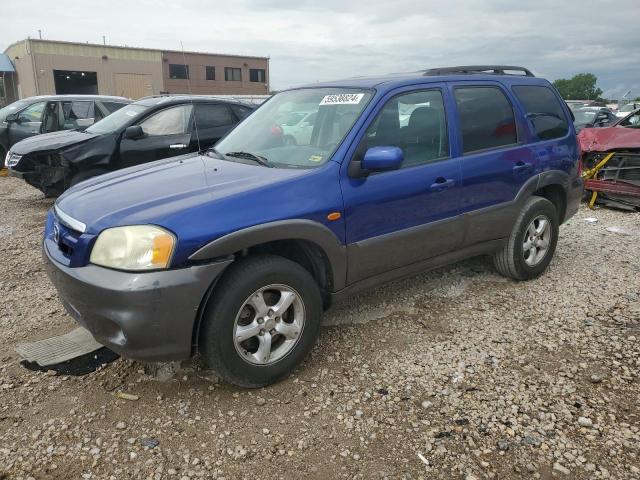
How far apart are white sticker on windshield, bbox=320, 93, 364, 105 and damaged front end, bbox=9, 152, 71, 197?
4638 mm

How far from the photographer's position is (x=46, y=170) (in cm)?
698

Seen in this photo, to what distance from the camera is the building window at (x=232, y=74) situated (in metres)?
47.1

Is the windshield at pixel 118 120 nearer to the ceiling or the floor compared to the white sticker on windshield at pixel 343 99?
nearer to the floor

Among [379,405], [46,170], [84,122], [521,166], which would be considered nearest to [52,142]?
[46,170]

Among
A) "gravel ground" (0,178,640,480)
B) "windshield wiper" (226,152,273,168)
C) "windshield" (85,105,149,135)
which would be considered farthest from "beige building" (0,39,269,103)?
"gravel ground" (0,178,640,480)

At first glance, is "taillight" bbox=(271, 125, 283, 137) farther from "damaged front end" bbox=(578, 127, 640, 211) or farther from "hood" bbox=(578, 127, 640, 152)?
"damaged front end" bbox=(578, 127, 640, 211)

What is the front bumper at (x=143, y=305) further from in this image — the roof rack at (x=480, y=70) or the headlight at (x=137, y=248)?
the roof rack at (x=480, y=70)

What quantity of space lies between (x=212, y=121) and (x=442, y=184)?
491 centimetres

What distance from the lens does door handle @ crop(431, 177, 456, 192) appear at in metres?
3.52

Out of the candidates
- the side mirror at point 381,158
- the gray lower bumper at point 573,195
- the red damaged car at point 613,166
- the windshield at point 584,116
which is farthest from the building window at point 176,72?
the side mirror at point 381,158

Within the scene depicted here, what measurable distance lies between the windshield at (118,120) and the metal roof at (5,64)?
38851 mm

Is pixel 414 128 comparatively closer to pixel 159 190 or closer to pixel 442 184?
pixel 442 184

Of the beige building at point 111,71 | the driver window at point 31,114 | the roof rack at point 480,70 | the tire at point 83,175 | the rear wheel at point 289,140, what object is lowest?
the tire at point 83,175

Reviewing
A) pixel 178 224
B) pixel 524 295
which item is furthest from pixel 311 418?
pixel 524 295
